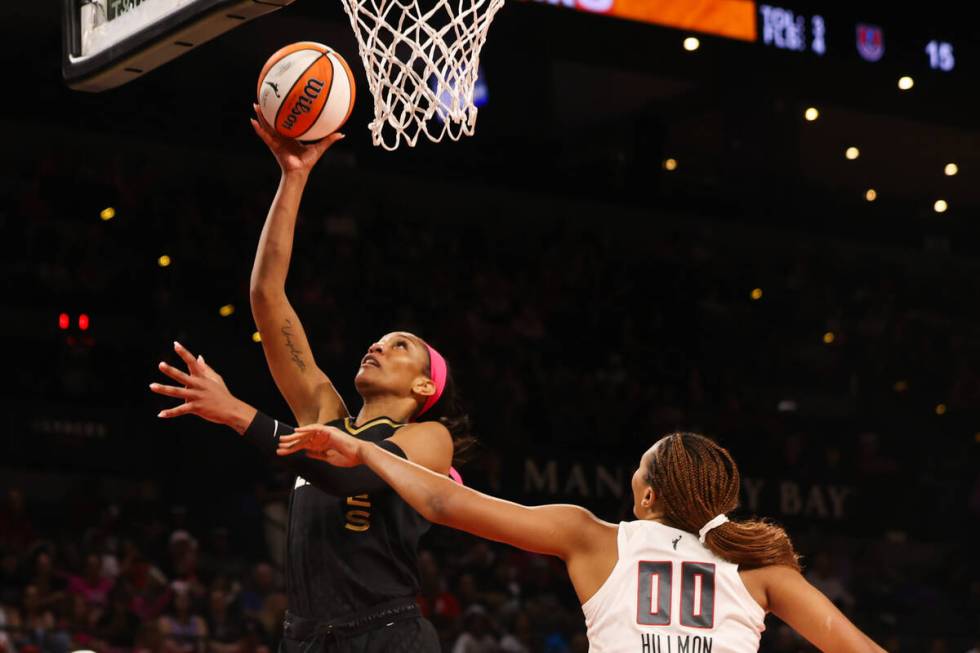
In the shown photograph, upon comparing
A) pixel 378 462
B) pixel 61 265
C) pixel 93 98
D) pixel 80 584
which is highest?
pixel 93 98

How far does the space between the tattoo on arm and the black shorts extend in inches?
36.5

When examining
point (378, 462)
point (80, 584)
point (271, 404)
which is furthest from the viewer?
point (271, 404)

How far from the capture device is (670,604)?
3523 millimetres

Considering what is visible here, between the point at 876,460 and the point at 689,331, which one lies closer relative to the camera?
the point at 876,460

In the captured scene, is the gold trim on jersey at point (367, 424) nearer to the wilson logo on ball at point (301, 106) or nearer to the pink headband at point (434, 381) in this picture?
the pink headband at point (434, 381)

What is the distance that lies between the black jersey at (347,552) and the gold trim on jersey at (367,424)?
24 cm

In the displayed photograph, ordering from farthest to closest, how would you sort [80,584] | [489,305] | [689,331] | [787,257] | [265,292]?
[787,257]
[689,331]
[489,305]
[80,584]
[265,292]

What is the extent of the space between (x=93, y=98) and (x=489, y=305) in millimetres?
4957

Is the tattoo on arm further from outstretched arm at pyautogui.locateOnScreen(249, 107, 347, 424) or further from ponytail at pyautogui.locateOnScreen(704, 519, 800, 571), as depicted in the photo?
ponytail at pyautogui.locateOnScreen(704, 519, 800, 571)

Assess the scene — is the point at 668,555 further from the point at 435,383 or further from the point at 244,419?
the point at 435,383

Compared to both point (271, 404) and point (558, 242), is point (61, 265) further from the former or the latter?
point (558, 242)

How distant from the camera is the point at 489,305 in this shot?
1658cm

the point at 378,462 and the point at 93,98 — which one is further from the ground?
the point at 93,98

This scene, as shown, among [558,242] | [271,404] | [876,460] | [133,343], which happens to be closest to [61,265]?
[133,343]
